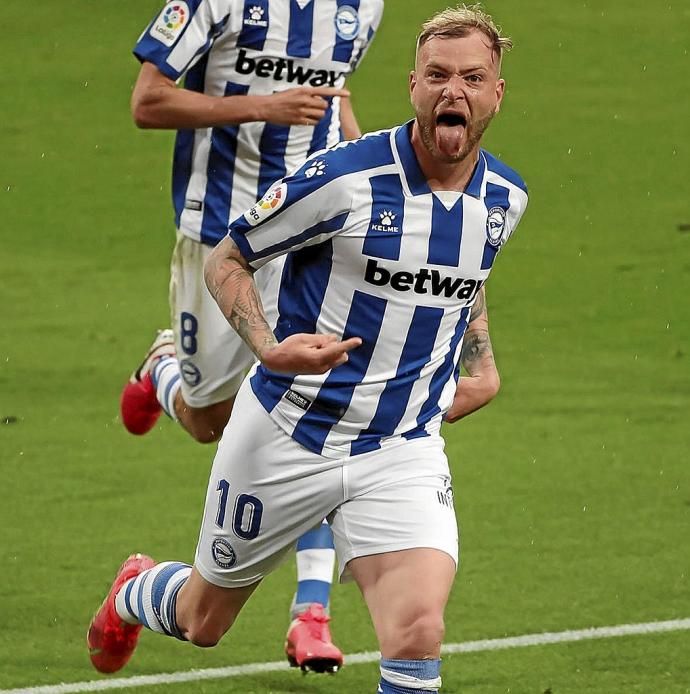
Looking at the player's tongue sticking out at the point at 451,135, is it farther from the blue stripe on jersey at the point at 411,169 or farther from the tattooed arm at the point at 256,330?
the tattooed arm at the point at 256,330

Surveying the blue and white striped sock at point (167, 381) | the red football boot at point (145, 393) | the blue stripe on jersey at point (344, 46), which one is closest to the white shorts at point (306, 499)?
the blue stripe on jersey at point (344, 46)

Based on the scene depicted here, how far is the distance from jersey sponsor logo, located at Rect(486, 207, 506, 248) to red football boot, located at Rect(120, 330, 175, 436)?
2.96 m

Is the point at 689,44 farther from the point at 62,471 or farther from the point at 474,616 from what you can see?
the point at 474,616

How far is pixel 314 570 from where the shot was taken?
5.71 meters

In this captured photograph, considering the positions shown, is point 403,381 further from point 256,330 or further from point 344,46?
point 344,46

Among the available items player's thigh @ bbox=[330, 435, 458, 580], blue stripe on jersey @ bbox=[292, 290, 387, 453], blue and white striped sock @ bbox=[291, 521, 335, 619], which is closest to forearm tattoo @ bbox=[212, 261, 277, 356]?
blue stripe on jersey @ bbox=[292, 290, 387, 453]

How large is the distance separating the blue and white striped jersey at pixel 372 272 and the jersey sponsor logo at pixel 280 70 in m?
1.76

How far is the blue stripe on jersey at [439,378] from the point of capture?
4.60 m

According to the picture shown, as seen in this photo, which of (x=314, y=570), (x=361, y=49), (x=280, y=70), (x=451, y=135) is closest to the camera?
(x=451, y=135)

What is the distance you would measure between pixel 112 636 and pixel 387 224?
5.71 ft

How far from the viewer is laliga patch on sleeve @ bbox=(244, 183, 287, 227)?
14.4 feet

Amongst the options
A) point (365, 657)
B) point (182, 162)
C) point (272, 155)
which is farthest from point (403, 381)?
point (182, 162)

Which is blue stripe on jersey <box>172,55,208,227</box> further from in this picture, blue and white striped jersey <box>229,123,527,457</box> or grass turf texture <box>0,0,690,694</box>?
blue and white striped jersey <box>229,123,527,457</box>

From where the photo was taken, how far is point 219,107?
236 inches
